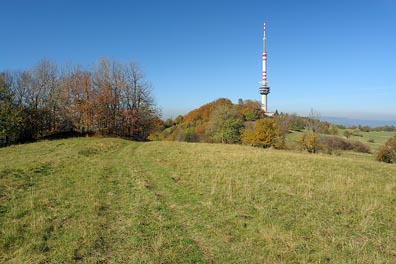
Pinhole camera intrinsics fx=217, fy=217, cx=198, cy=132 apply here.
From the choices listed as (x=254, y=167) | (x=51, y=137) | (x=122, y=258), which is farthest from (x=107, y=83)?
(x=122, y=258)

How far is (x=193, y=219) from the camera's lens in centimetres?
571

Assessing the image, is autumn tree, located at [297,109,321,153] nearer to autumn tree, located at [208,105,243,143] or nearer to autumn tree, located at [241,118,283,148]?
autumn tree, located at [241,118,283,148]

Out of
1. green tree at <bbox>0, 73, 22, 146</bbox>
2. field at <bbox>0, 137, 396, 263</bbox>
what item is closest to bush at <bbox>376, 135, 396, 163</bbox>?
field at <bbox>0, 137, 396, 263</bbox>

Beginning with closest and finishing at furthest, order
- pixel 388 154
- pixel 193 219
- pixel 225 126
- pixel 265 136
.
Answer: pixel 193 219 → pixel 388 154 → pixel 265 136 → pixel 225 126

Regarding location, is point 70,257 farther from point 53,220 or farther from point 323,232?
point 323,232

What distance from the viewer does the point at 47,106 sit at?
31547 mm

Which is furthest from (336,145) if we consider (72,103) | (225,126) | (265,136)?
(72,103)

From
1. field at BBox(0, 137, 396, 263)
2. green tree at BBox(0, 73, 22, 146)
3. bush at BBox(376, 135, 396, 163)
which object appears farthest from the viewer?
bush at BBox(376, 135, 396, 163)

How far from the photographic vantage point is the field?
4199mm

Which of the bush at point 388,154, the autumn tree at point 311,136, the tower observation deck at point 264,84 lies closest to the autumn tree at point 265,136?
the autumn tree at point 311,136

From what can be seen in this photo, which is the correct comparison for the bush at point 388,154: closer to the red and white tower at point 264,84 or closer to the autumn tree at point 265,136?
the autumn tree at point 265,136

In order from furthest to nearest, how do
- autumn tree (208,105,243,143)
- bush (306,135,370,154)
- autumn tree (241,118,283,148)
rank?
autumn tree (208,105,243,143) → autumn tree (241,118,283,148) → bush (306,135,370,154)

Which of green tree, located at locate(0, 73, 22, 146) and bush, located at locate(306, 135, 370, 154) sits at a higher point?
green tree, located at locate(0, 73, 22, 146)

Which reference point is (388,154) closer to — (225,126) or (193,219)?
(225,126)
